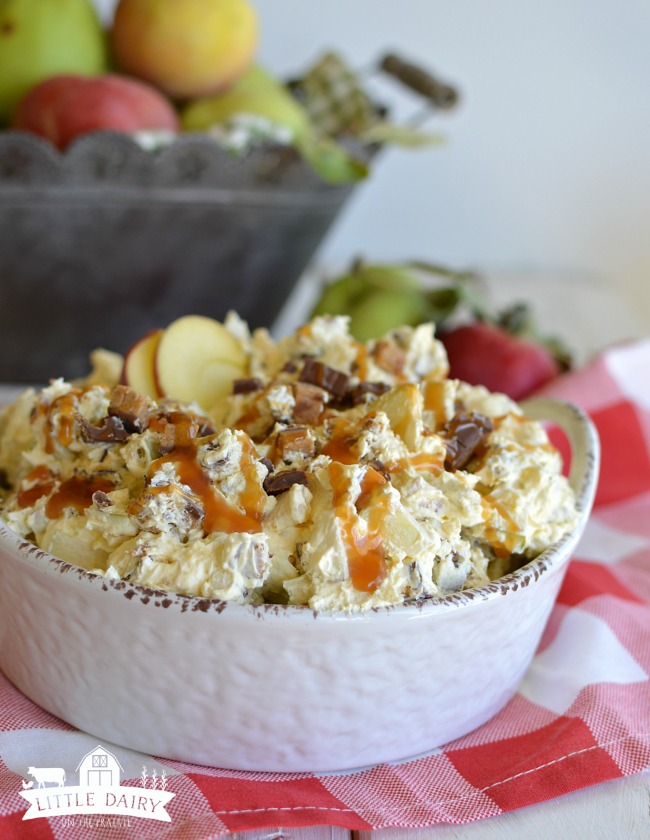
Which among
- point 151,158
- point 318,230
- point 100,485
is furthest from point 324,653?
point 318,230

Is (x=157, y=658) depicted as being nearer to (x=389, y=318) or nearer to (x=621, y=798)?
(x=621, y=798)

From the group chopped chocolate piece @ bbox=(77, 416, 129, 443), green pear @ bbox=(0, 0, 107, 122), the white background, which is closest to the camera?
chopped chocolate piece @ bbox=(77, 416, 129, 443)

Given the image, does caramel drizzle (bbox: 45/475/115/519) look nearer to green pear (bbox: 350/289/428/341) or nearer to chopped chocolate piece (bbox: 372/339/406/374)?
chopped chocolate piece (bbox: 372/339/406/374)

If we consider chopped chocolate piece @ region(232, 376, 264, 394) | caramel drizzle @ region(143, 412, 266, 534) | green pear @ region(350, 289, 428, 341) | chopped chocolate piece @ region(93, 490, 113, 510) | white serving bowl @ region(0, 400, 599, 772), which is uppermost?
caramel drizzle @ region(143, 412, 266, 534)

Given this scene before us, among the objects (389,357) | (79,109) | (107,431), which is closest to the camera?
(107,431)

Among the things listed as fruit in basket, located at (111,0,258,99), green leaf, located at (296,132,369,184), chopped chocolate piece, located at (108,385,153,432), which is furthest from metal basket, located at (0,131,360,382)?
chopped chocolate piece, located at (108,385,153,432)

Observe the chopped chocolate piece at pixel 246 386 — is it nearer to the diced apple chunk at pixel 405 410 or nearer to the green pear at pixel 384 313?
the diced apple chunk at pixel 405 410

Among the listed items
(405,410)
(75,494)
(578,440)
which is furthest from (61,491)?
(578,440)

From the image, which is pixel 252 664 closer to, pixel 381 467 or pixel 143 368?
pixel 381 467
